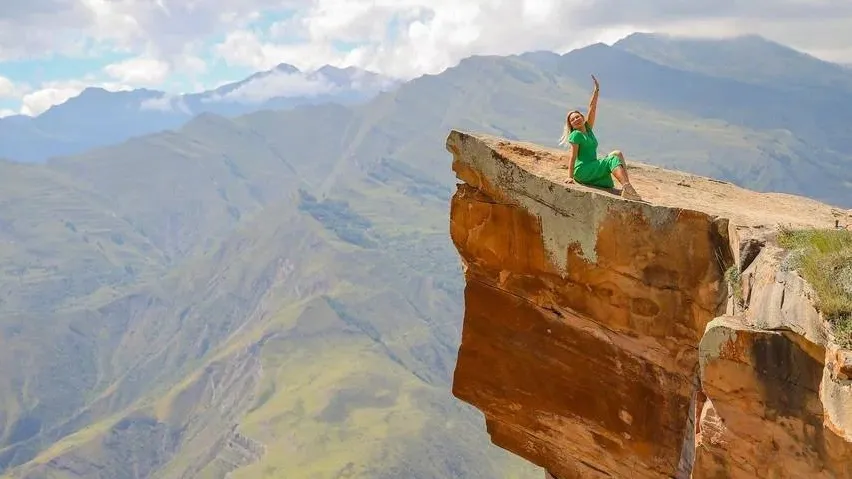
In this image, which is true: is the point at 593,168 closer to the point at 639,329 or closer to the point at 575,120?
the point at 575,120

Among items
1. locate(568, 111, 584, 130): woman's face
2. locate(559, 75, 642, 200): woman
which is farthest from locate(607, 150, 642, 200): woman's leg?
locate(568, 111, 584, 130): woman's face

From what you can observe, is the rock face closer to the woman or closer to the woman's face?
the woman

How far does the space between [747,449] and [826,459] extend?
1.53 m

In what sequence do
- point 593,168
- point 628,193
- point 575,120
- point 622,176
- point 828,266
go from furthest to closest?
point 575,120, point 593,168, point 622,176, point 628,193, point 828,266

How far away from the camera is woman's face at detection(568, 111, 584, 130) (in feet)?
69.3

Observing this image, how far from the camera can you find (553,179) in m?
20.0

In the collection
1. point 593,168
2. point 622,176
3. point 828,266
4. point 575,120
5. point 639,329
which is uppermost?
point 575,120

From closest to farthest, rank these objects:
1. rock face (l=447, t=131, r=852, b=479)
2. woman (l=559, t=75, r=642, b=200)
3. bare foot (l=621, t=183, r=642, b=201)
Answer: rock face (l=447, t=131, r=852, b=479)
bare foot (l=621, t=183, r=642, b=201)
woman (l=559, t=75, r=642, b=200)

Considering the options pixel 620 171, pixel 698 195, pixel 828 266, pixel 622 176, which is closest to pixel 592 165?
pixel 620 171

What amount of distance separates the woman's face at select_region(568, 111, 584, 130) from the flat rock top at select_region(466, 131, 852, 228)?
1254 millimetres

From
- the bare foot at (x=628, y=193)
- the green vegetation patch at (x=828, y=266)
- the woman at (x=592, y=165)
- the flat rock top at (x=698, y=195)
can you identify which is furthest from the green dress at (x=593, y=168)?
the green vegetation patch at (x=828, y=266)

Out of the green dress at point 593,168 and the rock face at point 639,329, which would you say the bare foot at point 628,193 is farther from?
the green dress at point 593,168

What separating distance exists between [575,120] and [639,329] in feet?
20.7

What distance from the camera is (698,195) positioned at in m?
21.8
